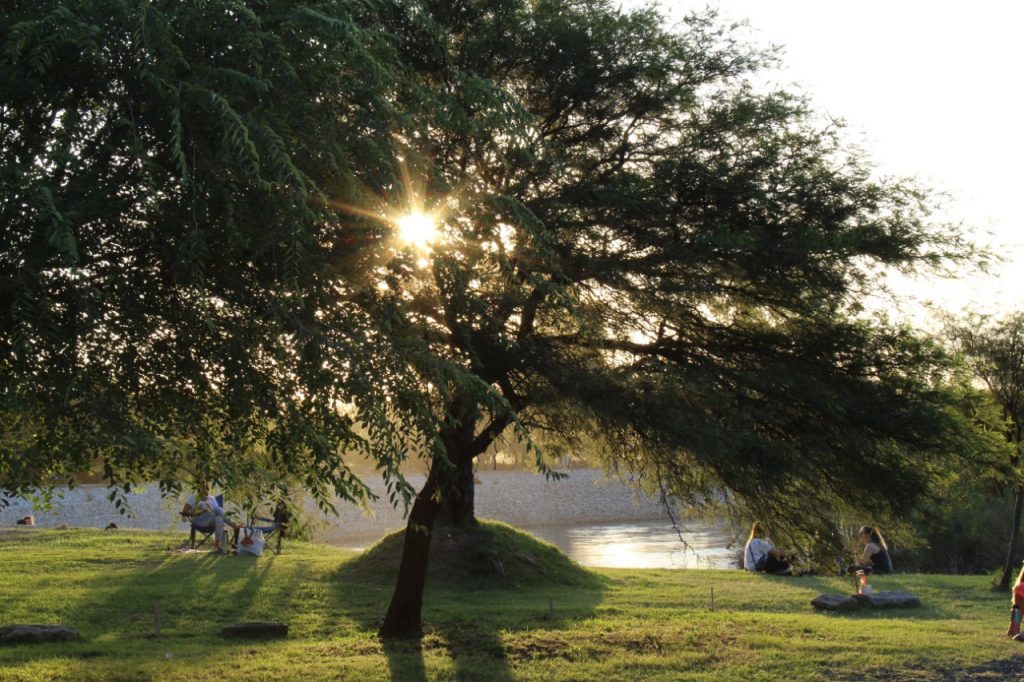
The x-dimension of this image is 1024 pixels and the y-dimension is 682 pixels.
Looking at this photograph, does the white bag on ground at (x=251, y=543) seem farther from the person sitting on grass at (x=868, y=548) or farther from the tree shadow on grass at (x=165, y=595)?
the person sitting on grass at (x=868, y=548)

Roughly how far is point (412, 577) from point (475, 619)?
2003mm

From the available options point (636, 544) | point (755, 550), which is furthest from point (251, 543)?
point (636, 544)

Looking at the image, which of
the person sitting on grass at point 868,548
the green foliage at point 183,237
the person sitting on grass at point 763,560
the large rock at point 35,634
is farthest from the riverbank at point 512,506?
the green foliage at point 183,237

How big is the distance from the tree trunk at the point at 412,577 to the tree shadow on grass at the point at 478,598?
0.73 feet

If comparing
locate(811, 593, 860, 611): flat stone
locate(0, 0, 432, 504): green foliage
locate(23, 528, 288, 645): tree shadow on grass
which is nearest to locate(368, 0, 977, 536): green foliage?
locate(0, 0, 432, 504): green foliage

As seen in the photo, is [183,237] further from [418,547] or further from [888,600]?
[888,600]

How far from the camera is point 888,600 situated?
17.0 m

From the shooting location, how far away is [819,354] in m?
11.3

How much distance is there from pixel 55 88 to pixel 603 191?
18.2 feet

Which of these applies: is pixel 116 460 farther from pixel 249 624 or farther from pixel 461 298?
pixel 249 624

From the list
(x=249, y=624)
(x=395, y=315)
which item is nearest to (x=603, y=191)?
(x=395, y=315)

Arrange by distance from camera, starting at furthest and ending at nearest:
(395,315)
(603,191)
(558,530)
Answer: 1. (558,530)
2. (603,191)
3. (395,315)

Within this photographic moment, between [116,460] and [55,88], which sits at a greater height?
[55,88]

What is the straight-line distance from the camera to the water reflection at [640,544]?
28.6 m
